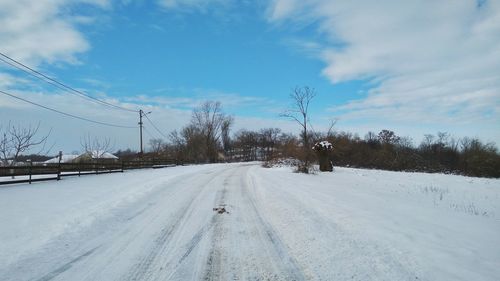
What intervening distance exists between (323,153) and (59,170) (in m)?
19.8

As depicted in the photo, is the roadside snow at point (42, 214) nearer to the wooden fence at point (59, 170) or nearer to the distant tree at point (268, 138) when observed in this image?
the wooden fence at point (59, 170)

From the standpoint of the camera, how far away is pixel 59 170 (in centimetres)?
2261

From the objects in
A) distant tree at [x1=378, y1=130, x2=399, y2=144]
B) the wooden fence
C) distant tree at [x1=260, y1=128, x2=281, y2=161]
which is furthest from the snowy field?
distant tree at [x1=260, y1=128, x2=281, y2=161]

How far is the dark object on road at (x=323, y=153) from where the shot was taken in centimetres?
3125

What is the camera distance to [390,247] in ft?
21.2

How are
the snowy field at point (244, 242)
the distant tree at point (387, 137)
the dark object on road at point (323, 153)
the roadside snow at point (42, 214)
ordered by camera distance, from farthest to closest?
the distant tree at point (387, 137), the dark object on road at point (323, 153), the roadside snow at point (42, 214), the snowy field at point (244, 242)

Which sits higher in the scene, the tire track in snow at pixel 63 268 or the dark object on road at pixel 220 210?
the dark object on road at pixel 220 210

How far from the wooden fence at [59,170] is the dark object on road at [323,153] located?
17.2 m

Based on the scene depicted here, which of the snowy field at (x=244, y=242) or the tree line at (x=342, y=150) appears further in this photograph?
the tree line at (x=342, y=150)

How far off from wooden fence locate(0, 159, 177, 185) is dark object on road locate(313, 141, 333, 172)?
676 inches

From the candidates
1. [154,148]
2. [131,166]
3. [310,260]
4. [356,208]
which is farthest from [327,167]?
[154,148]

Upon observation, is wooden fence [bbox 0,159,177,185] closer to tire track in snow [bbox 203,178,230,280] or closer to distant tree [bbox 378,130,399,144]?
tire track in snow [bbox 203,178,230,280]

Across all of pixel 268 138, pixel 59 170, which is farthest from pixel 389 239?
pixel 268 138

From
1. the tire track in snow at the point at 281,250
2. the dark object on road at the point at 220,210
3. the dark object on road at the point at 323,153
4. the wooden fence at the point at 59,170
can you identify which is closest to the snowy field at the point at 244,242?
the tire track in snow at the point at 281,250
